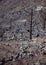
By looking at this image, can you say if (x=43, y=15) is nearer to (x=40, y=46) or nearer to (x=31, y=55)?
(x=40, y=46)

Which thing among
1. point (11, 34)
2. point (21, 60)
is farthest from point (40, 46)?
point (11, 34)

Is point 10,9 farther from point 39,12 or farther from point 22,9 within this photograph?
point 39,12

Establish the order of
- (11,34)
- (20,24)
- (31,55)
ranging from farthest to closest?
1. (20,24)
2. (11,34)
3. (31,55)

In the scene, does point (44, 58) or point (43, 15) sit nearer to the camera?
point (44, 58)

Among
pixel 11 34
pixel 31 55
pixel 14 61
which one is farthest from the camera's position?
pixel 11 34

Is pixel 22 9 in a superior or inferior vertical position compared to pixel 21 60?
superior

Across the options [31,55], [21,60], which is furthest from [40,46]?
[21,60]
